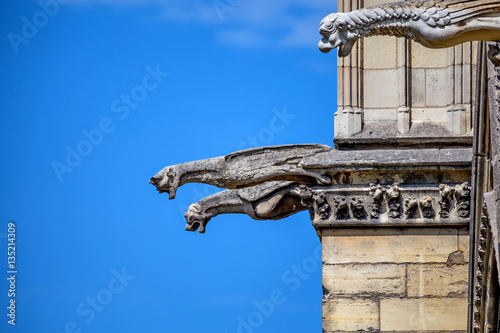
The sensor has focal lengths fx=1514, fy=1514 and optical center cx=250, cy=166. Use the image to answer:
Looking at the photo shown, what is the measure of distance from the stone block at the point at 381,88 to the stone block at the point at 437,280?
4.41 feet

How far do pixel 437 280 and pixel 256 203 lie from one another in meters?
1.94

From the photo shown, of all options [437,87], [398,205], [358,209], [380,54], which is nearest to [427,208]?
[398,205]

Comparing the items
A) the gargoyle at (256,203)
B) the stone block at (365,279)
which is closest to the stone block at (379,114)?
the gargoyle at (256,203)

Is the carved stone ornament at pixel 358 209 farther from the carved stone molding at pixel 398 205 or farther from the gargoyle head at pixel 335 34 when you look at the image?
the gargoyle head at pixel 335 34

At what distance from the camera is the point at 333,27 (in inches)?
310

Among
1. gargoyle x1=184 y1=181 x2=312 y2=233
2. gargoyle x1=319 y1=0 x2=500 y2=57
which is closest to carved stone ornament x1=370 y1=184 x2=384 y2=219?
gargoyle x1=184 y1=181 x2=312 y2=233

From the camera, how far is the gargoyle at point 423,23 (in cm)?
777

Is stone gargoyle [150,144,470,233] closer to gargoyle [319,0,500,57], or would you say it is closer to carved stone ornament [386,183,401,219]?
carved stone ornament [386,183,401,219]

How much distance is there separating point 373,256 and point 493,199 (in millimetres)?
3474

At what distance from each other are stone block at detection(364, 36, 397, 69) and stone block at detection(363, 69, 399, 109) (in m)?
0.04

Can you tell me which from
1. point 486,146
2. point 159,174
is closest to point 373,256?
point 159,174

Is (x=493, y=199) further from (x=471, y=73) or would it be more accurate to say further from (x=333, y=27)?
(x=471, y=73)

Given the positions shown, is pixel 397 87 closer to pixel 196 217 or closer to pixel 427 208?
pixel 427 208

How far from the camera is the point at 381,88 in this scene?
40.5ft
